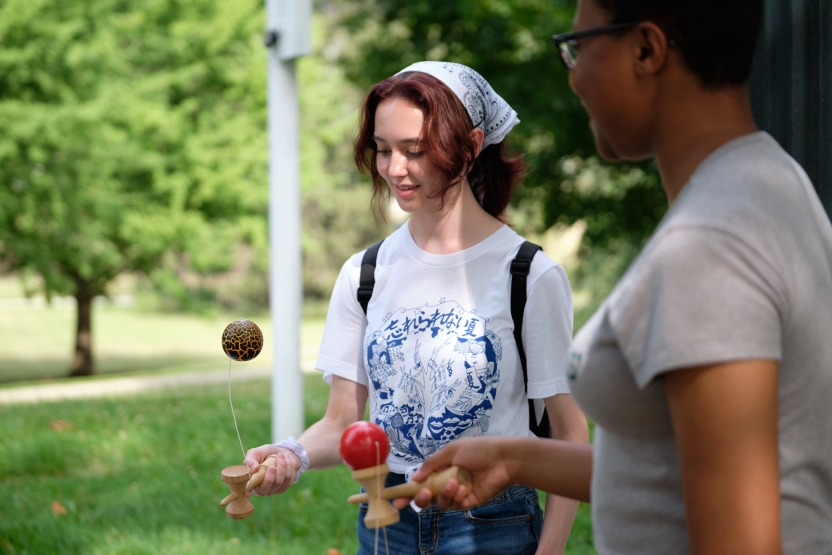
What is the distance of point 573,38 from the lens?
133 cm

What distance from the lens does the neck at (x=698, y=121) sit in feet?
4.13

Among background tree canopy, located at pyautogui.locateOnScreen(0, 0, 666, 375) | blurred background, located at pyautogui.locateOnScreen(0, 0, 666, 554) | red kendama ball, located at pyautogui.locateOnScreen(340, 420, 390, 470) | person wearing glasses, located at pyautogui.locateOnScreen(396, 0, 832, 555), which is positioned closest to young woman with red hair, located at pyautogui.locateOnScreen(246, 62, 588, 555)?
red kendama ball, located at pyautogui.locateOnScreen(340, 420, 390, 470)

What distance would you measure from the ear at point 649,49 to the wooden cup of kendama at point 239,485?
4.11ft

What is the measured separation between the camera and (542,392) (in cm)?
221

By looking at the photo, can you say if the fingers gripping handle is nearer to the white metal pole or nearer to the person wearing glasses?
the person wearing glasses

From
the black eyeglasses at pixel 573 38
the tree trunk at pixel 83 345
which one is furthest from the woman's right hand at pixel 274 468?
the tree trunk at pixel 83 345

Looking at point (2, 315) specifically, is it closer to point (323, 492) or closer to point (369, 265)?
point (323, 492)

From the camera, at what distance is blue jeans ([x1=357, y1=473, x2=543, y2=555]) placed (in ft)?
7.27

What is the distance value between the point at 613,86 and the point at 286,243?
5193 mm

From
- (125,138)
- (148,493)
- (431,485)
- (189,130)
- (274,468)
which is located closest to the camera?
(431,485)

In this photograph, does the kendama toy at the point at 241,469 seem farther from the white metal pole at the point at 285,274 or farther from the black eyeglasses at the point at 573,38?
the white metal pole at the point at 285,274

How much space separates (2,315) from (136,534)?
1176 inches

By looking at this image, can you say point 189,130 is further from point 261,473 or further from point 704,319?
point 704,319

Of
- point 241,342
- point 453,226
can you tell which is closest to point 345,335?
point 241,342
